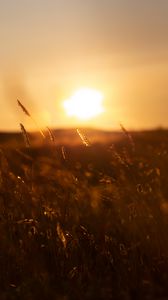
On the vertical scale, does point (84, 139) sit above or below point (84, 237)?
above

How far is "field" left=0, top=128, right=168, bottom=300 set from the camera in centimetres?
463

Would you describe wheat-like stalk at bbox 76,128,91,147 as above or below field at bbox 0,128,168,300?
above

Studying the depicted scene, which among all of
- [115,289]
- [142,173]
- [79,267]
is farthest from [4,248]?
[142,173]

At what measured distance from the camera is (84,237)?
5.15 meters

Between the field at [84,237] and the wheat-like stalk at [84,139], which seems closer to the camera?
the field at [84,237]

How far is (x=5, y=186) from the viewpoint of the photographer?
5.50 meters

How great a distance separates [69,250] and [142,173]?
3.50ft

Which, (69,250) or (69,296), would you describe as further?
(69,250)

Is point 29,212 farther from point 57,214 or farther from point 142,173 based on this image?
point 142,173

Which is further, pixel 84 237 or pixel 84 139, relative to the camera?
pixel 84 139

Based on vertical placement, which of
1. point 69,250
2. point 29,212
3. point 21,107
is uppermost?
point 21,107

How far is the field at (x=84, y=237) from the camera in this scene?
182 inches

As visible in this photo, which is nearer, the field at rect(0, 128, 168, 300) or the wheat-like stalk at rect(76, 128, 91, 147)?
the field at rect(0, 128, 168, 300)

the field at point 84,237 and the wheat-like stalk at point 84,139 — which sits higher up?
the wheat-like stalk at point 84,139
